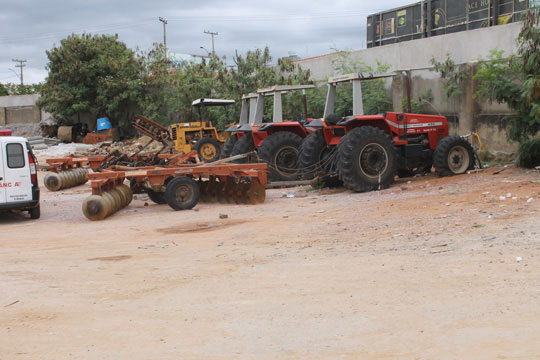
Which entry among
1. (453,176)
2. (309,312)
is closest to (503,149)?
(453,176)

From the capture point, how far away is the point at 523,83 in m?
12.1

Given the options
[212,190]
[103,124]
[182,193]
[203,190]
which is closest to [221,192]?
[212,190]

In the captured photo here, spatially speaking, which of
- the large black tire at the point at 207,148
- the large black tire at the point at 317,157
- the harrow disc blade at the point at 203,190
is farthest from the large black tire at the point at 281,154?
the large black tire at the point at 207,148

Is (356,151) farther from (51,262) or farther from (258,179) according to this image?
(51,262)

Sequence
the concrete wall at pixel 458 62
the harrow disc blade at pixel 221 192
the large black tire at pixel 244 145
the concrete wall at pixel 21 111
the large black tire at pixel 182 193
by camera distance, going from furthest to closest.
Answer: the concrete wall at pixel 21 111, the concrete wall at pixel 458 62, the large black tire at pixel 244 145, the harrow disc blade at pixel 221 192, the large black tire at pixel 182 193

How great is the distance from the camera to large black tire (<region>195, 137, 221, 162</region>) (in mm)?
22562

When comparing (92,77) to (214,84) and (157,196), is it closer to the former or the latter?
(214,84)

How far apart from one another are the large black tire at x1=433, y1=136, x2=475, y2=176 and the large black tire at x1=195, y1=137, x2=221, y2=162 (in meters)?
10.0

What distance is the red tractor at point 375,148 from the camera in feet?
43.4

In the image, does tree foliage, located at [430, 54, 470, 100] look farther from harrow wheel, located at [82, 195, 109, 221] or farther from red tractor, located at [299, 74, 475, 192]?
harrow wheel, located at [82, 195, 109, 221]

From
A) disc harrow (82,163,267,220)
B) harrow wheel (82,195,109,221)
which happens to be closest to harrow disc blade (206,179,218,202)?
disc harrow (82,163,267,220)

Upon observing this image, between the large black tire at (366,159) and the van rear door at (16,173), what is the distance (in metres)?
6.42

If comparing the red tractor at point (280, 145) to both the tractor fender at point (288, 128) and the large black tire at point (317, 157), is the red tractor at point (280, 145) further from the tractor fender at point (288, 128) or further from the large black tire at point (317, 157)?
the large black tire at point (317, 157)

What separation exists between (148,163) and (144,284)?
10.3 metres
